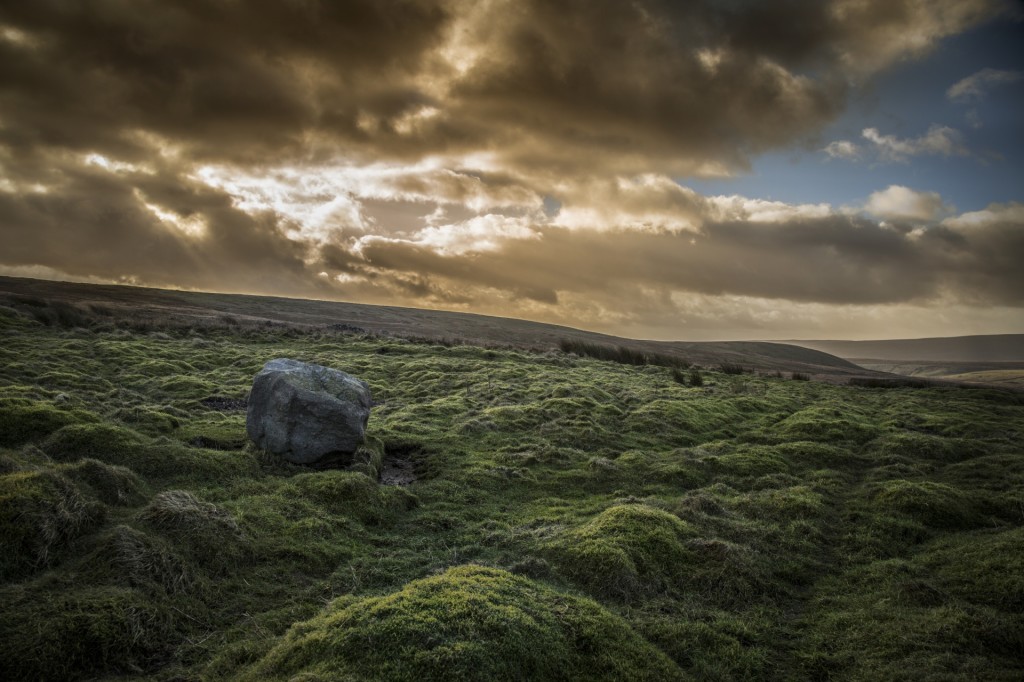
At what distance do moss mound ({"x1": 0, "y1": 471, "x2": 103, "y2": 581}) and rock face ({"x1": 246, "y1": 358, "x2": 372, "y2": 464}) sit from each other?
20.2 feet

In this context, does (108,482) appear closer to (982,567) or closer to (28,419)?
(28,419)

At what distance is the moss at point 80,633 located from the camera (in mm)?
7215

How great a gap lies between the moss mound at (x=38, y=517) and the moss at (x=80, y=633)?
1061 mm

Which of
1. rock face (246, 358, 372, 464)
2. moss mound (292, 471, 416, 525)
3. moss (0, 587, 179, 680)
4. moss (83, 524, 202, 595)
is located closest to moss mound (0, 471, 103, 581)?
moss (83, 524, 202, 595)

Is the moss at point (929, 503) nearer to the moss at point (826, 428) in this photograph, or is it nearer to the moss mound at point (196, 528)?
the moss at point (826, 428)

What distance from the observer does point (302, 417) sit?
17.1 meters

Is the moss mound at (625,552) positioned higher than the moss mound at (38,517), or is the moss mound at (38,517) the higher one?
the moss mound at (38,517)

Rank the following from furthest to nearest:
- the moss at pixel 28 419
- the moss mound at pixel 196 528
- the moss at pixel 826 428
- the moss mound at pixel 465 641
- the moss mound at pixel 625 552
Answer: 1. the moss at pixel 826 428
2. the moss at pixel 28 419
3. the moss mound at pixel 625 552
4. the moss mound at pixel 196 528
5. the moss mound at pixel 465 641

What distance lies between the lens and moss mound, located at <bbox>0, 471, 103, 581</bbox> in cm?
899

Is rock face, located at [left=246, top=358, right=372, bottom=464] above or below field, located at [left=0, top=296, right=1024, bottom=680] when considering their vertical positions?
above

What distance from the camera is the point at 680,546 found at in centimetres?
1231

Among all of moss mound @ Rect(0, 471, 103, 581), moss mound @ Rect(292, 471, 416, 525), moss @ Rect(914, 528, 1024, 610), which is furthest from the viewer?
moss mound @ Rect(292, 471, 416, 525)

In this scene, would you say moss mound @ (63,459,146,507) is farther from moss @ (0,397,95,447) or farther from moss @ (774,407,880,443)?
moss @ (774,407,880,443)

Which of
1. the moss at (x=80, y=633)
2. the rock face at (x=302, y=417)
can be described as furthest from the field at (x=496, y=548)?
the rock face at (x=302, y=417)
